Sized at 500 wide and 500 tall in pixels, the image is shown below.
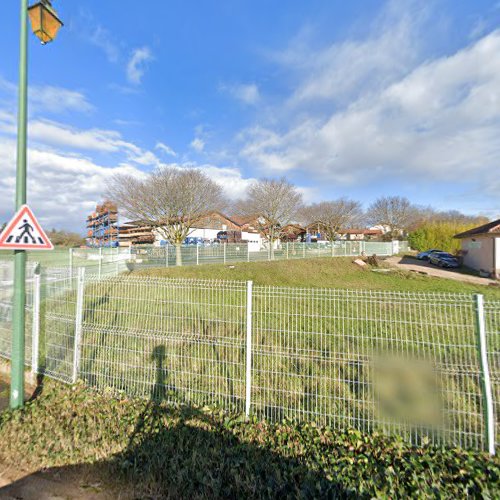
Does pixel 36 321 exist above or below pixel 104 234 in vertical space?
below

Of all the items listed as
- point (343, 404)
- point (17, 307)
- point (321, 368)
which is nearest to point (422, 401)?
point (343, 404)

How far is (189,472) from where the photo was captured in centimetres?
234

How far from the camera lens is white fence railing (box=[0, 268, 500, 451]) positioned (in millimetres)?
2832

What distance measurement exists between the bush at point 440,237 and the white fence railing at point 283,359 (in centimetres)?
3519

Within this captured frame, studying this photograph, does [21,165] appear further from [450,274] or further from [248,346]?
[450,274]

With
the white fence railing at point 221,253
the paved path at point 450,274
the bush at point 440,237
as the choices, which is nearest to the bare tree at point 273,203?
the white fence railing at point 221,253

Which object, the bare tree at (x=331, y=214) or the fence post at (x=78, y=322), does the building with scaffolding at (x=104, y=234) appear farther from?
the fence post at (x=78, y=322)

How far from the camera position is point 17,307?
11.0ft

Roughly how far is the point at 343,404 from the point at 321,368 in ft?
2.83

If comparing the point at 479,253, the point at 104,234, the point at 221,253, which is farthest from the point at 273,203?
the point at 104,234

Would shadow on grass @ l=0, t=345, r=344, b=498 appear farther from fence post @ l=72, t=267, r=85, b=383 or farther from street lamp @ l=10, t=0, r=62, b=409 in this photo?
fence post @ l=72, t=267, r=85, b=383

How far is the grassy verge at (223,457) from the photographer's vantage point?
7.13 ft

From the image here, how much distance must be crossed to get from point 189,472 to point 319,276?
62.0 feet

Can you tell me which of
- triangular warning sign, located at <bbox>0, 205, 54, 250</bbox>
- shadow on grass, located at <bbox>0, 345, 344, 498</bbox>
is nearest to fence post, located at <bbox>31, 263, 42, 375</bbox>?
triangular warning sign, located at <bbox>0, 205, 54, 250</bbox>
